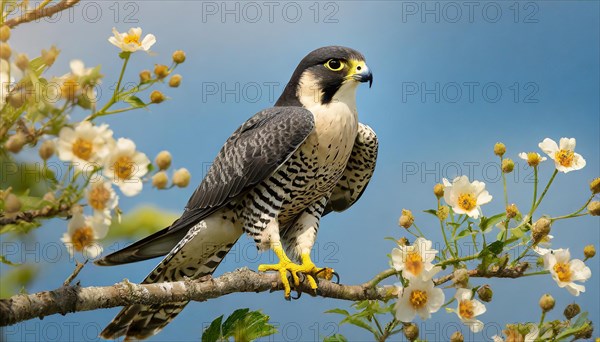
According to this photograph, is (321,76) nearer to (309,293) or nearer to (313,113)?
(313,113)

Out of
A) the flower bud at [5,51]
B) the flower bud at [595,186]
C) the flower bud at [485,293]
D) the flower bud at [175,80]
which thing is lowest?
the flower bud at [485,293]

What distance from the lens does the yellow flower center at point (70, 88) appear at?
1960 millimetres

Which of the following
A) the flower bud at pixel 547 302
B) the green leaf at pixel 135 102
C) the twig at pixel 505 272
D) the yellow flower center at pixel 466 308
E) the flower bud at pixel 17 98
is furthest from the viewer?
the twig at pixel 505 272

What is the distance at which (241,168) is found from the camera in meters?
4.44

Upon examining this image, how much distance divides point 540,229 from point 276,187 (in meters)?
1.78

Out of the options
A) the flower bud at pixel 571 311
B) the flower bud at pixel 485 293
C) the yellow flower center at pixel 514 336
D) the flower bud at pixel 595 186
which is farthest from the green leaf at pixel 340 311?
the flower bud at pixel 595 186

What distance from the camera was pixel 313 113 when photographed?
4.62 metres

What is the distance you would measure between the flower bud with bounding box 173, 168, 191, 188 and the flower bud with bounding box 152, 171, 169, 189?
24mm

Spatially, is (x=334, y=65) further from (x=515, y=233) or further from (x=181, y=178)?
(x=181, y=178)

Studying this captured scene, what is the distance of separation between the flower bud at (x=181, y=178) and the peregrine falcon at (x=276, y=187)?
2.26m

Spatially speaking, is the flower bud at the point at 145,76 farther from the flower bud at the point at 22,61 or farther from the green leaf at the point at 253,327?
the green leaf at the point at 253,327

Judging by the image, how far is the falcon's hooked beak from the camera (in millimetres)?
4645

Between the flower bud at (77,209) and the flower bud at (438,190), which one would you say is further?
the flower bud at (438,190)

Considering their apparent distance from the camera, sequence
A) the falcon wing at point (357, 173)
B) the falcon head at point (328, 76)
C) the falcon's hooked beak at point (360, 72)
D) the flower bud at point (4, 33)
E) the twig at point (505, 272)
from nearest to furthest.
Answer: the flower bud at point (4, 33)
the twig at point (505, 272)
the falcon's hooked beak at point (360, 72)
the falcon head at point (328, 76)
the falcon wing at point (357, 173)
